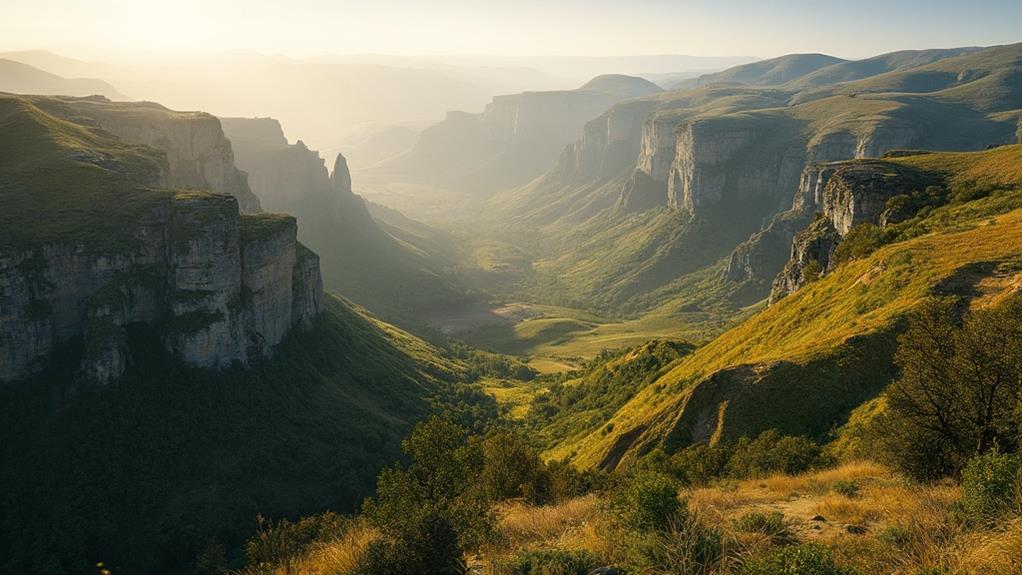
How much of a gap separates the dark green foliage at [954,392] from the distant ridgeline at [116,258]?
2956 inches

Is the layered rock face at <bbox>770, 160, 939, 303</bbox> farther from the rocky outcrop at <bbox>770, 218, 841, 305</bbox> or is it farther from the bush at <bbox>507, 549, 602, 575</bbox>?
the bush at <bbox>507, 549, 602, 575</bbox>

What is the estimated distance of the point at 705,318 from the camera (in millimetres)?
169750

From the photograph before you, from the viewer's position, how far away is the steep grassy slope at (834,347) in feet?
123

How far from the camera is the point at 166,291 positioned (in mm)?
76375

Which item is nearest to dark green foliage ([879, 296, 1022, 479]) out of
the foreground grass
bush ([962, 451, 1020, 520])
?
the foreground grass

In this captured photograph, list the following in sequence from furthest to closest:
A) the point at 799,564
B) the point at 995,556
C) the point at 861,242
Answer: the point at 861,242
the point at 799,564
the point at 995,556

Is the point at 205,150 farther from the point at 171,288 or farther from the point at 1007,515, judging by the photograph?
the point at 1007,515

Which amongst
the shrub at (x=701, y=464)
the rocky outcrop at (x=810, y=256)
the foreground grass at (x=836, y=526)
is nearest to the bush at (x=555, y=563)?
the foreground grass at (x=836, y=526)

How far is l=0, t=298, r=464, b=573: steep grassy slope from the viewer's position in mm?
55312

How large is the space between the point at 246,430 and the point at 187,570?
21.2 m

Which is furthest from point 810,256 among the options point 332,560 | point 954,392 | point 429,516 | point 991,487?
point 332,560

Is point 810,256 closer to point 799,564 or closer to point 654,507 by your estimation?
point 654,507

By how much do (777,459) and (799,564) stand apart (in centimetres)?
1986

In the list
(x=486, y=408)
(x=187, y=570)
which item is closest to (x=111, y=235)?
(x=187, y=570)
